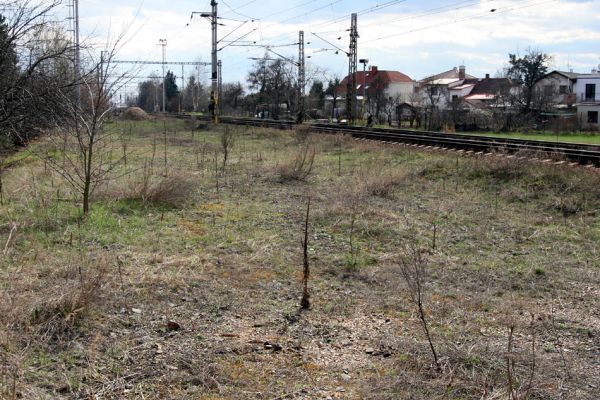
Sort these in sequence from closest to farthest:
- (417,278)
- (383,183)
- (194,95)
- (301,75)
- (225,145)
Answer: (417,278) < (383,183) < (225,145) < (301,75) < (194,95)

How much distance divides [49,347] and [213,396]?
5.21 ft

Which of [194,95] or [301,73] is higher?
[194,95]

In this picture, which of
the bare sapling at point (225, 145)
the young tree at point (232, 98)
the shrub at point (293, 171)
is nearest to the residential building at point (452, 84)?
the young tree at point (232, 98)

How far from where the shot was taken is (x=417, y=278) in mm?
5473

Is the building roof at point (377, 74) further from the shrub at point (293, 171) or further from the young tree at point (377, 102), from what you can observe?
the shrub at point (293, 171)

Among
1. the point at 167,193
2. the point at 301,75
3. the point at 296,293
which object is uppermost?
the point at 301,75

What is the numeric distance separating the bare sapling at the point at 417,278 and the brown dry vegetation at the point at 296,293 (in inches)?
2.9

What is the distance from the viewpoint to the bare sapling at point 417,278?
16.7 ft

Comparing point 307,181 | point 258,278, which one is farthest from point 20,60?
point 258,278

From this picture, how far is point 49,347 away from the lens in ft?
16.7

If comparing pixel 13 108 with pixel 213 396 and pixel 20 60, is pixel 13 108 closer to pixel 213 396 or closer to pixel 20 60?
pixel 20 60

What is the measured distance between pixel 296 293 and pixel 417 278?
173cm

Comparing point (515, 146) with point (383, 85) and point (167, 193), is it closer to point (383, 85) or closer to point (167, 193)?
point (167, 193)

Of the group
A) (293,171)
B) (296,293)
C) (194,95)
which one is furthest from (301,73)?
(194,95)
